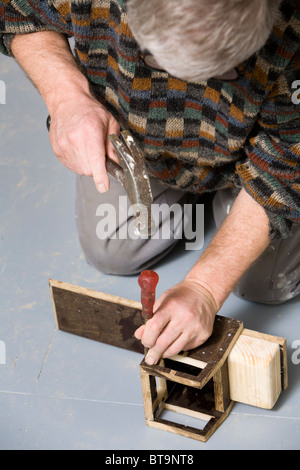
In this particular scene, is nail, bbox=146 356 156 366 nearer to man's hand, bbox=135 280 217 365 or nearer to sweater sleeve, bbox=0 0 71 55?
man's hand, bbox=135 280 217 365

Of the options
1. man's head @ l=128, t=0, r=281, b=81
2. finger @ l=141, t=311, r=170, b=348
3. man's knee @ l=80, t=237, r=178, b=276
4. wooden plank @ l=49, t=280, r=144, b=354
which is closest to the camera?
man's head @ l=128, t=0, r=281, b=81

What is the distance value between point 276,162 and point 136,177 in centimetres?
37

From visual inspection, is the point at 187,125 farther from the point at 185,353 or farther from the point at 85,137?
the point at 185,353

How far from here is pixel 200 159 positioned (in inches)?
67.9

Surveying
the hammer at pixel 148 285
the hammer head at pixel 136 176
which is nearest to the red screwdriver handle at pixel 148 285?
the hammer at pixel 148 285

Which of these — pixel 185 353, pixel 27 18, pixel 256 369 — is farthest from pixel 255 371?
pixel 27 18

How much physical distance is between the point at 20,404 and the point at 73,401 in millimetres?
135

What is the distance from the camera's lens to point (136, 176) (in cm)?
140

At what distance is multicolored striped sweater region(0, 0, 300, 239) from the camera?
1462 mm

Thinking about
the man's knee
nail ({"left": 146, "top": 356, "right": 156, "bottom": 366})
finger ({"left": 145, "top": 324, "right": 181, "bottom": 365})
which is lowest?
the man's knee

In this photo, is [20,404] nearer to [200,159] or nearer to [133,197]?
[133,197]

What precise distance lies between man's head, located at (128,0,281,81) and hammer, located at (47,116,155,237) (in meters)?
0.32

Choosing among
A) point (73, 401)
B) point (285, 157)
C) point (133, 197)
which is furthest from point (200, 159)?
point (73, 401)

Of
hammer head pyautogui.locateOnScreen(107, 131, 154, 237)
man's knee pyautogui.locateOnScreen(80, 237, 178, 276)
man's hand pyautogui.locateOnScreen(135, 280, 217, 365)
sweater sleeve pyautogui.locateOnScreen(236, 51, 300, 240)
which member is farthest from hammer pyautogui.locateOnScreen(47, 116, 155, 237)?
man's knee pyautogui.locateOnScreen(80, 237, 178, 276)
